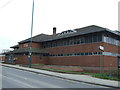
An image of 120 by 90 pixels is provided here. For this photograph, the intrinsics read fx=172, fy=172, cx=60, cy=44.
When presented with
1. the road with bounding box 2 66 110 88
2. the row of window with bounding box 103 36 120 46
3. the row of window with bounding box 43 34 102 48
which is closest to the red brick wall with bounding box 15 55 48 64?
the row of window with bounding box 43 34 102 48

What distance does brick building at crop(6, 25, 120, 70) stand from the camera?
31.6m

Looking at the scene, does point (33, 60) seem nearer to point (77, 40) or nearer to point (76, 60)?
point (76, 60)

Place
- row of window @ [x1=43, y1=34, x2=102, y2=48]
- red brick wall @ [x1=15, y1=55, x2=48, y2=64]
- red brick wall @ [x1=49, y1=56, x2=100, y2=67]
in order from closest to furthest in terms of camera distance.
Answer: red brick wall @ [x1=49, y1=56, x2=100, y2=67]
row of window @ [x1=43, y1=34, x2=102, y2=48]
red brick wall @ [x1=15, y1=55, x2=48, y2=64]

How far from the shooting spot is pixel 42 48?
4709 centimetres

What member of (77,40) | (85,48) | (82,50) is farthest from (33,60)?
(85,48)

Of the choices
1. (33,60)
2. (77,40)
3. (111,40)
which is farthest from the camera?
(33,60)

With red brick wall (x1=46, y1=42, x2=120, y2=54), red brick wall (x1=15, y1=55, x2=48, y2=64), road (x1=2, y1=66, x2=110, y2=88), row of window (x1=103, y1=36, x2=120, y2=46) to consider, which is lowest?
road (x1=2, y1=66, x2=110, y2=88)

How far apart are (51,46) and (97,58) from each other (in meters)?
15.9

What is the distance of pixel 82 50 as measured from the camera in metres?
34.9

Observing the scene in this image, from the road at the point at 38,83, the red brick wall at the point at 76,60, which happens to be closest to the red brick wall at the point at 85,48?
the red brick wall at the point at 76,60

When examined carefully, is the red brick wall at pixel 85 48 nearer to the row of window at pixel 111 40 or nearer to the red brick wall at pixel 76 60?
the row of window at pixel 111 40

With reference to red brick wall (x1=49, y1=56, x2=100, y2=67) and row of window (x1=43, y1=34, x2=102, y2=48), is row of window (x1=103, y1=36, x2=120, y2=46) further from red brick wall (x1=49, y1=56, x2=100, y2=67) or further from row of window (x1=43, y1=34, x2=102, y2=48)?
red brick wall (x1=49, y1=56, x2=100, y2=67)

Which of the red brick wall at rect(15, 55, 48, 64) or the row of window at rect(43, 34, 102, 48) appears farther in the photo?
the red brick wall at rect(15, 55, 48, 64)

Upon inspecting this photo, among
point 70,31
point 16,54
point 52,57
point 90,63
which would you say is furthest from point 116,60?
point 16,54
